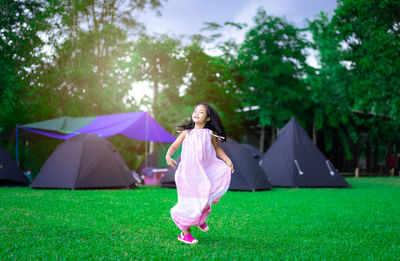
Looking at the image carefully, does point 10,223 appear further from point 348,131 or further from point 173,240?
point 348,131

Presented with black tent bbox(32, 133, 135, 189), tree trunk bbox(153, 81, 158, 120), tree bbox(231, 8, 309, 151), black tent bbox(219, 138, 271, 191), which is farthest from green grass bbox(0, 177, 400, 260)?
tree trunk bbox(153, 81, 158, 120)

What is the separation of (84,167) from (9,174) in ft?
7.03

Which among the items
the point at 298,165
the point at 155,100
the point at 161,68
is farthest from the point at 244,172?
the point at 161,68

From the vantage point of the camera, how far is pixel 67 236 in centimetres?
374

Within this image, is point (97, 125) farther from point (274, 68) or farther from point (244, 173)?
point (274, 68)

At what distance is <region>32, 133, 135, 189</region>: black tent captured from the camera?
9531 millimetres

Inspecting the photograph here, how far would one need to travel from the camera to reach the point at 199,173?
12.3 feet

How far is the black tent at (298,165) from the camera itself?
1146cm

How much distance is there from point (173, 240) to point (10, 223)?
195 cm

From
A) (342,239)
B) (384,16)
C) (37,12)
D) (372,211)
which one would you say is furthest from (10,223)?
(384,16)

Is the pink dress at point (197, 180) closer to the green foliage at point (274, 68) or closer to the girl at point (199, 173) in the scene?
the girl at point (199, 173)

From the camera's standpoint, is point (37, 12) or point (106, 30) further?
point (106, 30)

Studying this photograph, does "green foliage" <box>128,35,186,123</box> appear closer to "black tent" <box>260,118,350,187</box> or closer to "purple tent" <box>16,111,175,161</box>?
"purple tent" <box>16,111,175,161</box>

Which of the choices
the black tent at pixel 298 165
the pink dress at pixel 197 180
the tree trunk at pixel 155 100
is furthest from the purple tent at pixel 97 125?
the tree trunk at pixel 155 100
